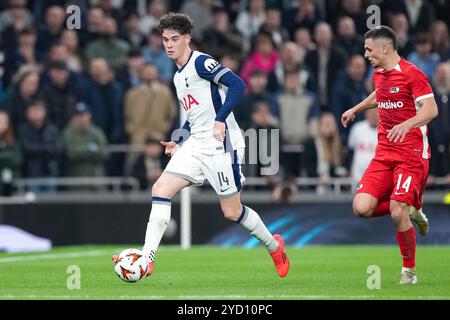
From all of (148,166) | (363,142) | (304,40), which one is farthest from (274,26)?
(148,166)

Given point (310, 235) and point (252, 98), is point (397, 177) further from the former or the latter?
point (252, 98)

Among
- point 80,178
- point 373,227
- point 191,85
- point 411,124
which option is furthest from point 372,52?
point 80,178

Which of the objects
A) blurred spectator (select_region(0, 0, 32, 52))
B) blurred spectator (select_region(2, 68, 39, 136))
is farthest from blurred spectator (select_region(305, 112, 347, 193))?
blurred spectator (select_region(0, 0, 32, 52))

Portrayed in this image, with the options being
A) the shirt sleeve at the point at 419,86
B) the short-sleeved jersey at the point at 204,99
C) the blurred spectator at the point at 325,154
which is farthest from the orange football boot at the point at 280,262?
the blurred spectator at the point at 325,154

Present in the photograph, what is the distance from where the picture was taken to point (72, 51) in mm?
20984

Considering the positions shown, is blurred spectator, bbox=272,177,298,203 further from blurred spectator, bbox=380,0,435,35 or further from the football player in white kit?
the football player in white kit

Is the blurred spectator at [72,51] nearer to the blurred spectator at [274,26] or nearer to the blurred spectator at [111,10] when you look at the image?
the blurred spectator at [111,10]

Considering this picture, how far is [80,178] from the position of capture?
64.2 feet

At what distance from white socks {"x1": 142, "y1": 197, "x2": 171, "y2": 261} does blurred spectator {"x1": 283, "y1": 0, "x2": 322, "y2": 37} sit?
1049 centimetres

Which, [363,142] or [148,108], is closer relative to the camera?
[363,142]

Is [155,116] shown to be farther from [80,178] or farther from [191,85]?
[191,85]

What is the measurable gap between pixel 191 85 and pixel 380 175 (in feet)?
6.44

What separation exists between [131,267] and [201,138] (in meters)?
1.61

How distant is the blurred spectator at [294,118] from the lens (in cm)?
1931
